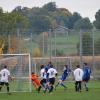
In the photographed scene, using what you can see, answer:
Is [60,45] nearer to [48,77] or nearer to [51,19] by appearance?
[48,77]

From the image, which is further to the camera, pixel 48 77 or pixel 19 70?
pixel 19 70

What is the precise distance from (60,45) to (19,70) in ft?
52.5

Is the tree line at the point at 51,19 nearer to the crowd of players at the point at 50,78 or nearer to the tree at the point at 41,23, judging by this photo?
the tree at the point at 41,23

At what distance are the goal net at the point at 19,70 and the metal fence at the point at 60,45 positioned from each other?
9.50 metres

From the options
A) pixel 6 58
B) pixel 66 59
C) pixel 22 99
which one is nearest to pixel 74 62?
pixel 66 59

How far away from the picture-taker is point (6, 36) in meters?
61.7

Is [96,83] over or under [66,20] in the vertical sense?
under

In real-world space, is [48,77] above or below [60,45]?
below

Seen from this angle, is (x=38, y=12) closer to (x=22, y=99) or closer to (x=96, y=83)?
(x=96, y=83)

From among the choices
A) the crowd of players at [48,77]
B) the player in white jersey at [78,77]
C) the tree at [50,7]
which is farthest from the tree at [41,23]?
the player in white jersey at [78,77]

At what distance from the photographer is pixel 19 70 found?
147 feet

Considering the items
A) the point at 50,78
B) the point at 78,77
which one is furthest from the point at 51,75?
the point at 78,77

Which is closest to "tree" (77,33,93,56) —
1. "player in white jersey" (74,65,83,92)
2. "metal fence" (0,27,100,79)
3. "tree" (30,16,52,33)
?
"metal fence" (0,27,100,79)

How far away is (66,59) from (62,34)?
7.91 feet
